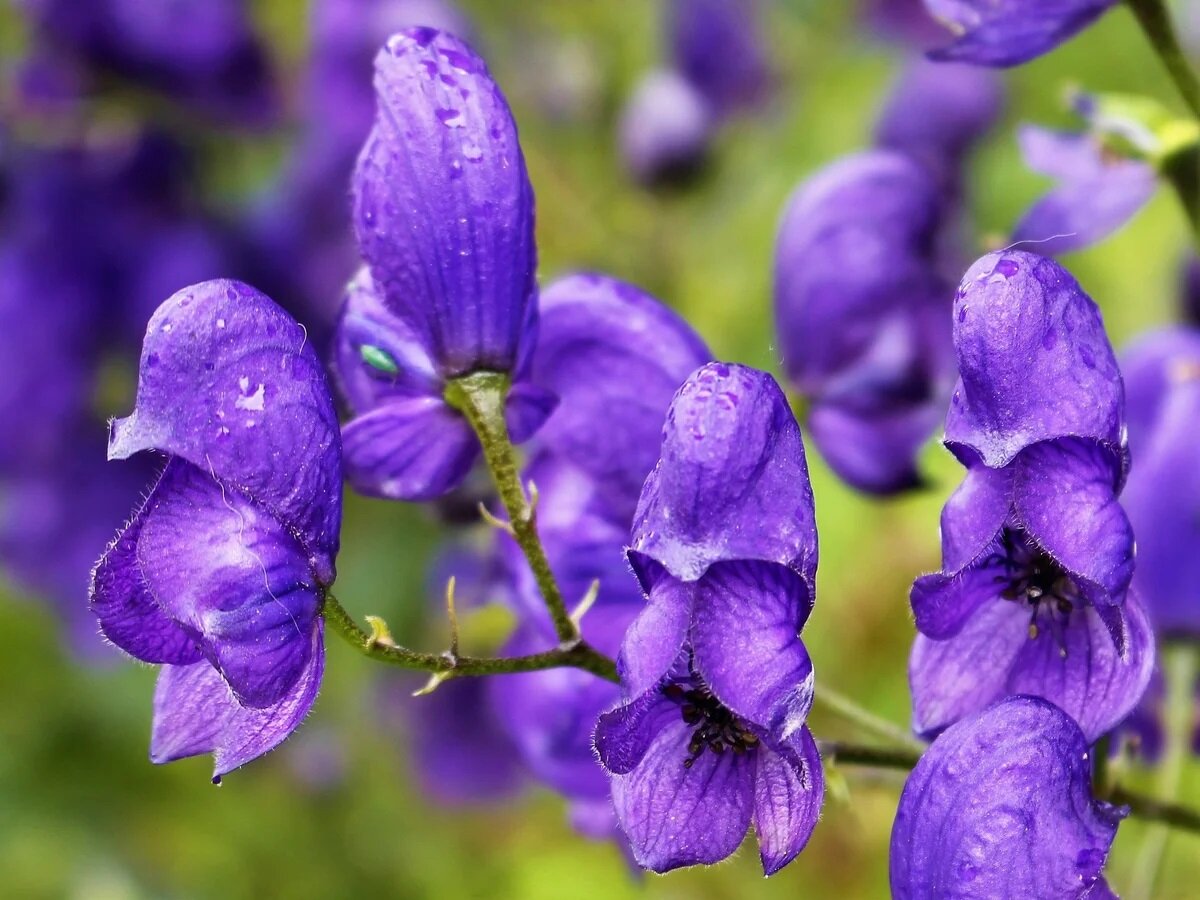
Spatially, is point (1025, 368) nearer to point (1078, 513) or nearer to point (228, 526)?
point (1078, 513)

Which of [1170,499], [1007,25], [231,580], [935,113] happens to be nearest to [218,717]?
[231,580]

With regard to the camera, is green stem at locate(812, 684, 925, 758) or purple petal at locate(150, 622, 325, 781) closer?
purple petal at locate(150, 622, 325, 781)

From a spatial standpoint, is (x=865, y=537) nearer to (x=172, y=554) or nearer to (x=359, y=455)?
(x=359, y=455)

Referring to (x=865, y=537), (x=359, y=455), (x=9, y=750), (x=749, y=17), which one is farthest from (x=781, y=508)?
(x=9, y=750)

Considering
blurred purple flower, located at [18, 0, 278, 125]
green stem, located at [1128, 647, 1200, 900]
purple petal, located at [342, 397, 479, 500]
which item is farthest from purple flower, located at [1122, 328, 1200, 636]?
blurred purple flower, located at [18, 0, 278, 125]

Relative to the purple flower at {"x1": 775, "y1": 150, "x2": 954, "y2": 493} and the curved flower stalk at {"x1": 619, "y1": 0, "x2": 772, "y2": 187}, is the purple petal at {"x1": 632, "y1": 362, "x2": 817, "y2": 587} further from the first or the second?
the curved flower stalk at {"x1": 619, "y1": 0, "x2": 772, "y2": 187}

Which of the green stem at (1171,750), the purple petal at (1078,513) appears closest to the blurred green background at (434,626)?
the green stem at (1171,750)
